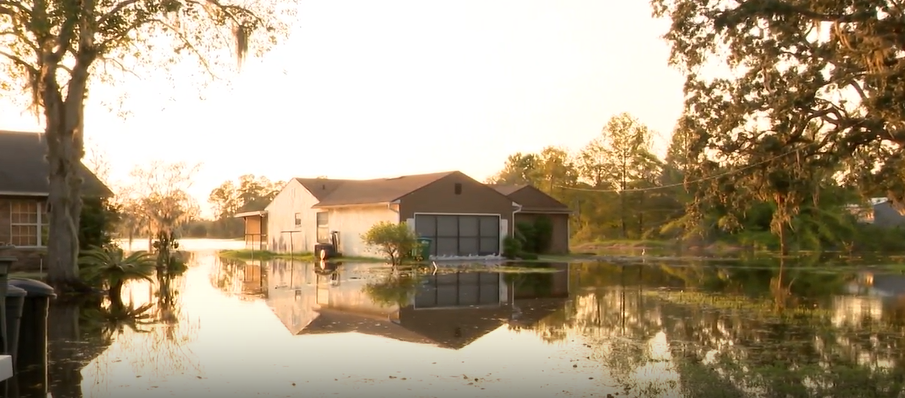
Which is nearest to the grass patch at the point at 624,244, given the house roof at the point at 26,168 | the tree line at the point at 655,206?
the tree line at the point at 655,206

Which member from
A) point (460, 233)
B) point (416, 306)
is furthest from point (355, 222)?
point (416, 306)

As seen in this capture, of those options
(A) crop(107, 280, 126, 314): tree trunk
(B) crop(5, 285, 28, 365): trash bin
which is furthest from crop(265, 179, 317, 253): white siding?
(B) crop(5, 285, 28, 365): trash bin

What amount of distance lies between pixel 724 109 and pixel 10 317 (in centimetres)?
1954

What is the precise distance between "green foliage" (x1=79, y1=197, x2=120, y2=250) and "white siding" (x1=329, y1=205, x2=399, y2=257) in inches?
494

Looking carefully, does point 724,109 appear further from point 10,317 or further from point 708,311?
point 10,317

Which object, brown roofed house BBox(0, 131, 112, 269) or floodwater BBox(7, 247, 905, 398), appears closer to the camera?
floodwater BBox(7, 247, 905, 398)

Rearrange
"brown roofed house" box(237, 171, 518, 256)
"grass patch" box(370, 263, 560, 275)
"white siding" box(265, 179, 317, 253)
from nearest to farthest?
1. "grass patch" box(370, 263, 560, 275)
2. "brown roofed house" box(237, 171, 518, 256)
3. "white siding" box(265, 179, 317, 253)

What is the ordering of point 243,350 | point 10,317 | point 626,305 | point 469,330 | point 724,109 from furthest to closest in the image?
point 724,109, point 626,305, point 469,330, point 243,350, point 10,317

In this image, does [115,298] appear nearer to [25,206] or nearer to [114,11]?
[114,11]

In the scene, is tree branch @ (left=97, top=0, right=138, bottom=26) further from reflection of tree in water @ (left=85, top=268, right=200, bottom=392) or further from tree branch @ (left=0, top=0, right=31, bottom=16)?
reflection of tree in water @ (left=85, top=268, right=200, bottom=392)

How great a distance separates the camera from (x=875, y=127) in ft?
66.8

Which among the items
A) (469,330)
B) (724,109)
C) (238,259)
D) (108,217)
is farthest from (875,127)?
(238,259)

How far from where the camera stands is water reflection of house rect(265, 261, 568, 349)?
14812 millimetres

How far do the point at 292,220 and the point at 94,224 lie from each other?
20.9 meters
